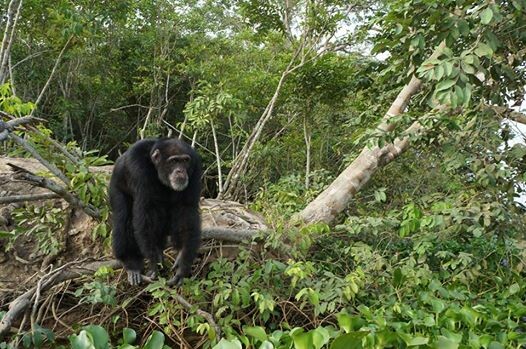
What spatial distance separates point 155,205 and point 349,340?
2.02 metres

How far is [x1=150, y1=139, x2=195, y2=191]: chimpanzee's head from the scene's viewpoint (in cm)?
414

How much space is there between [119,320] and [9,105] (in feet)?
6.76

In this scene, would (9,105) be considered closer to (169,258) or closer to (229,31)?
(169,258)

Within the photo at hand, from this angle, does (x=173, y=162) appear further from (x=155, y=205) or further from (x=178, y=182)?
(x=155, y=205)

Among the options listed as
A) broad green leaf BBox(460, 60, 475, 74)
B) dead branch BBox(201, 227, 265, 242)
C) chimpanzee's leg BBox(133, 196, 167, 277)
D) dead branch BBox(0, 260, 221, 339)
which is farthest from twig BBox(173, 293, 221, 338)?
broad green leaf BBox(460, 60, 475, 74)

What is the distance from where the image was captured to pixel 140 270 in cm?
427

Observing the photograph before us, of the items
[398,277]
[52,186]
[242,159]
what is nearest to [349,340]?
[398,277]

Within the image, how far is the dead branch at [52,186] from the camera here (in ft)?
11.8

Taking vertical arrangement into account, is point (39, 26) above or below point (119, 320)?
above

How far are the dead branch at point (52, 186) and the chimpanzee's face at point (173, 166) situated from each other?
67 centimetres

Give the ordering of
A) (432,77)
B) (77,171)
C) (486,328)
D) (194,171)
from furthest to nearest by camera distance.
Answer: (194,171) < (77,171) < (486,328) < (432,77)

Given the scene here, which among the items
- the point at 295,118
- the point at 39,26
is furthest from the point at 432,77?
the point at 39,26

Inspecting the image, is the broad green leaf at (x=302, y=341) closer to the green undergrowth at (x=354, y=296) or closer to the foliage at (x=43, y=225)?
the green undergrowth at (x=354, y=296)

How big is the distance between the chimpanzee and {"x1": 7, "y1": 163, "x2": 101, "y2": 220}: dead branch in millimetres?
193
